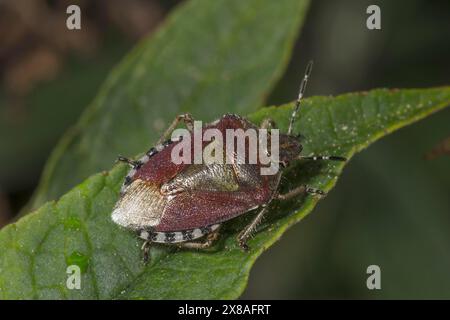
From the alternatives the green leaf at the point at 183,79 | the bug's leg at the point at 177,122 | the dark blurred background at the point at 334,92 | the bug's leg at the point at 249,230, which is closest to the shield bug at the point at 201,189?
the bug's leg at the point at 249,230

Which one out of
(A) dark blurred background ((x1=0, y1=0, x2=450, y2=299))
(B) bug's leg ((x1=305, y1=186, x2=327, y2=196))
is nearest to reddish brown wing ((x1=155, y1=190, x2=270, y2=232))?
(B) bug's leg ((x1=305, y1=186, x2=327, y2=196))

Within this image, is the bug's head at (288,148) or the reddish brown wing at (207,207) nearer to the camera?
the reddish brown wing at (207,207)

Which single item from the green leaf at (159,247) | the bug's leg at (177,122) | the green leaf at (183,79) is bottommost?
the green leaf at (159,247)

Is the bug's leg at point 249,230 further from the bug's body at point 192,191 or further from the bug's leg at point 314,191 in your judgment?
the bug's leg at point 314,191

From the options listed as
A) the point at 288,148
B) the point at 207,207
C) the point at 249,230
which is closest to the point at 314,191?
the point at 288,148

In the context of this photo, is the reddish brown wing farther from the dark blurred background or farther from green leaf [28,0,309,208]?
the dark blurred background

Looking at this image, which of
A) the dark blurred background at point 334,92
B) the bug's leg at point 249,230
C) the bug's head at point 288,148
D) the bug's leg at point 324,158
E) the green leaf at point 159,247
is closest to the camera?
the green leaf at point 159,247

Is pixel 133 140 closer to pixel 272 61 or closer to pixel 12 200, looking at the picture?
pixel 272 61
